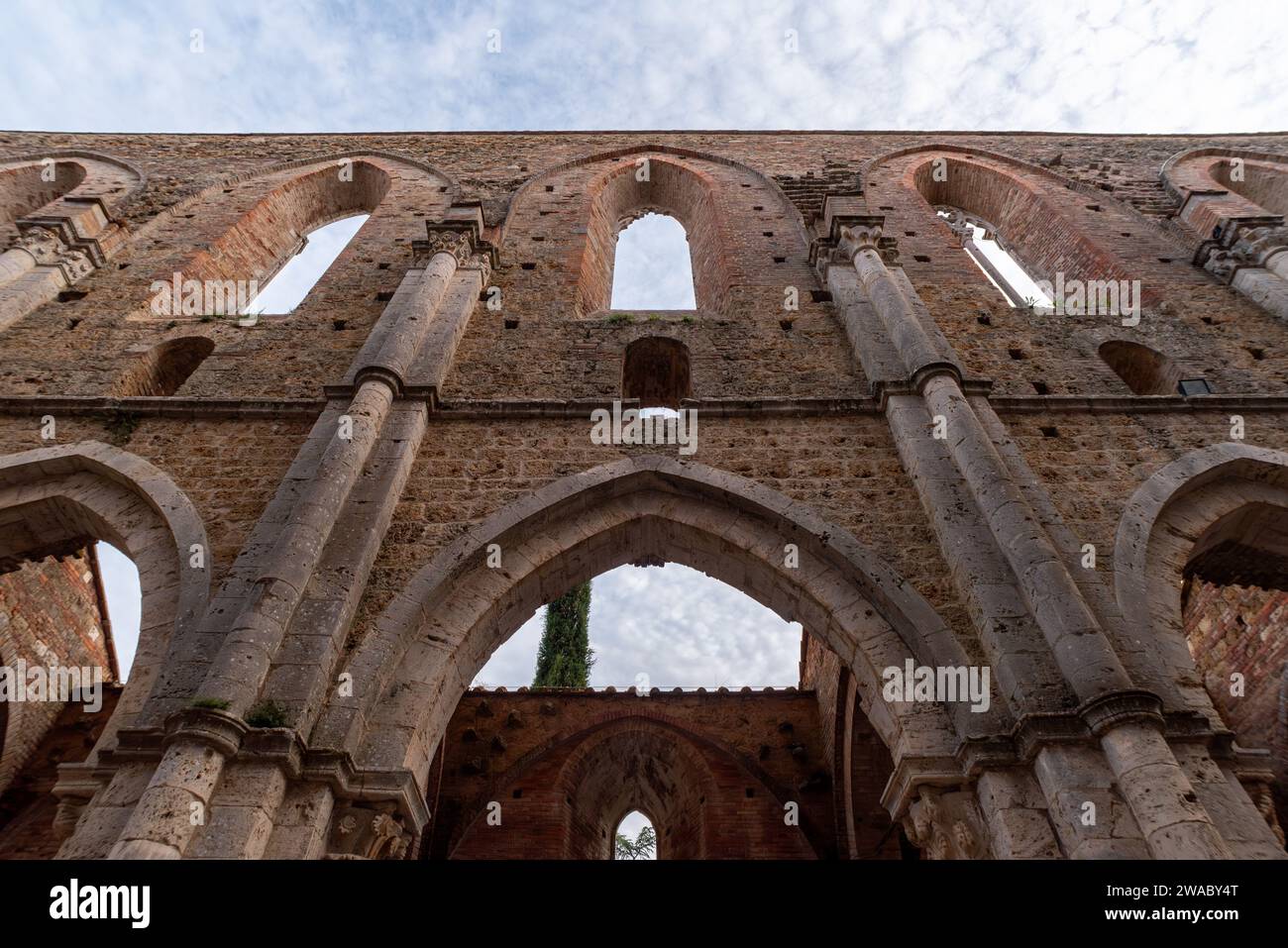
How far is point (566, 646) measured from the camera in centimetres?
1630

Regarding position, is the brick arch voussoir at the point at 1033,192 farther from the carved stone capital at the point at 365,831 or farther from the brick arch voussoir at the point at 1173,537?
the carved stone capital at the point at 365,831

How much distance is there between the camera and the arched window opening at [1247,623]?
6773 mm

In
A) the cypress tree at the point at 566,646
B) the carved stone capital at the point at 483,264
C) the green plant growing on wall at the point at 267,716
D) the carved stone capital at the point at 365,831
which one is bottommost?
the carved stone capital at the point at 365,831

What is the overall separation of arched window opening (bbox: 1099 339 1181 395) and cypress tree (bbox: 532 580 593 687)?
10.4m

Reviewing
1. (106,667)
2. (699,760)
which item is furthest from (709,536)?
(106,667)

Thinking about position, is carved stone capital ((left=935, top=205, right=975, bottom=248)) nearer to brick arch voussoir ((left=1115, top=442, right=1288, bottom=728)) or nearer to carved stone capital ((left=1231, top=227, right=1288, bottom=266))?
carved stone capital ((left=1231, top=227, right=1288, bottom=266))

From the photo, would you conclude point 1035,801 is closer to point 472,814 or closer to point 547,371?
point 547,371

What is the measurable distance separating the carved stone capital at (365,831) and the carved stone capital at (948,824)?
305cm

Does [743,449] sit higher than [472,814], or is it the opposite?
[743,449]

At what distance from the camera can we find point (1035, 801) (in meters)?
4.23

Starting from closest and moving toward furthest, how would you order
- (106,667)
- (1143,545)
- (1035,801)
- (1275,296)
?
(1035,801) < (1143,545) < (1275,296) < (106,667)

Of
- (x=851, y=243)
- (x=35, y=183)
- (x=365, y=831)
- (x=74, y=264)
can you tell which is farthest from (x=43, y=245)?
(x=851, y=243)

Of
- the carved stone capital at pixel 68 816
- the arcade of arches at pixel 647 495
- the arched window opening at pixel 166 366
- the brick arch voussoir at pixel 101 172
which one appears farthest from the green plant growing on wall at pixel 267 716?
the brick arch voussoir at pixel 101 172
